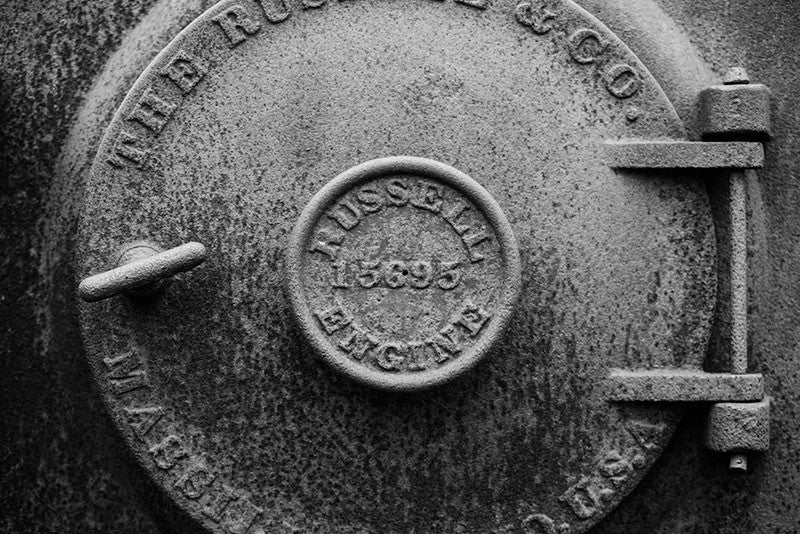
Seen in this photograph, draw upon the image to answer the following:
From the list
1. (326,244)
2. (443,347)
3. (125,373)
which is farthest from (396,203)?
(125,373)

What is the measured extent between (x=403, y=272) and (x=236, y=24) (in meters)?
0.47

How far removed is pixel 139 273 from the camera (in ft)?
3.74

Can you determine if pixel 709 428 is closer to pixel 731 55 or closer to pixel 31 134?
pixel 731 55

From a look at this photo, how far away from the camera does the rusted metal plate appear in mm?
1255

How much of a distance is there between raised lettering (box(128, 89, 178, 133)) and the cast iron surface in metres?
0.12

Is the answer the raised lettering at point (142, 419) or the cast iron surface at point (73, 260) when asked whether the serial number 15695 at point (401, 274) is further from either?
the cast iron surface at point (73, 260)

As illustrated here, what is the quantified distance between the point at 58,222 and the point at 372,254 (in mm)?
572

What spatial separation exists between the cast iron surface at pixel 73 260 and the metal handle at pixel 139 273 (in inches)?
10.4

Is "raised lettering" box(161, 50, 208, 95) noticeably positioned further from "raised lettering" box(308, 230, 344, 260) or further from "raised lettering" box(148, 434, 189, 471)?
"raised lettering" box(148, 434, 189, 471)

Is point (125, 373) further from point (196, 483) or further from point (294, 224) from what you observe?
point (294, 224)

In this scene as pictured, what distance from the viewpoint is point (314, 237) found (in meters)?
1.21

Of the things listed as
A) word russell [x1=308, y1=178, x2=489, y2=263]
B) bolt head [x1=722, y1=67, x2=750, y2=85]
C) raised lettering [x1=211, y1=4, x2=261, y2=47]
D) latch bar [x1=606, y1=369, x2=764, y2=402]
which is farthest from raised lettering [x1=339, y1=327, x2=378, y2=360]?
bolt head [x1=722, y1=67, x2=750, y2=85]

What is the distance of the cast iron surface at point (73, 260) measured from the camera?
137cm

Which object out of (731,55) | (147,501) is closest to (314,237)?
(147,501)
